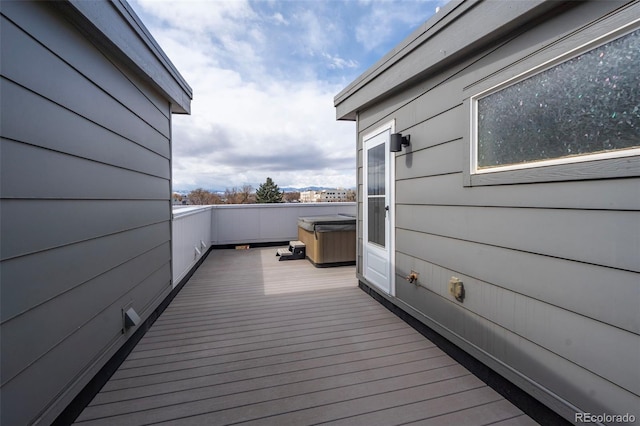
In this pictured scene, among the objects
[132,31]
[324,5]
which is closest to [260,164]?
[324,5]

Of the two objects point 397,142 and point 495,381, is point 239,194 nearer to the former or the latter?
point 397,142

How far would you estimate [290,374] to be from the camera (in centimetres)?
185

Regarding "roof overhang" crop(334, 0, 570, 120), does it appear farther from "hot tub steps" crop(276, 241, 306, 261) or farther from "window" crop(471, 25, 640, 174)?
"hot tub steps" crop(276, 241, 306, 261)

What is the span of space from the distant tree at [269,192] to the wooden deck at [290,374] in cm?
2149

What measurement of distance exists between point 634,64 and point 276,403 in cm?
221

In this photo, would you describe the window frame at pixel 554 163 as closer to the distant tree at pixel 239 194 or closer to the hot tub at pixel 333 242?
the hot tub at pixel 333 242

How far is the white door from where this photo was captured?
9.41 feet

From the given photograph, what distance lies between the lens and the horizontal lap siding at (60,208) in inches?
41.8

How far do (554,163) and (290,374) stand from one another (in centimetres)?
188

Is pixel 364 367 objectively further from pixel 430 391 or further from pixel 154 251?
pixel 154 251

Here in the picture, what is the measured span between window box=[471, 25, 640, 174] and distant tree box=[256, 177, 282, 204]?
900 inches

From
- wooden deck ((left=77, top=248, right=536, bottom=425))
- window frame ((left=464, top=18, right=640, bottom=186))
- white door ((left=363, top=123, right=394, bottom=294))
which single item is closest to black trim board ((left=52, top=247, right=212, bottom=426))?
wooden deck ((left=77, top=248, right=536, bottom=425))

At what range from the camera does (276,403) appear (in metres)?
1.58

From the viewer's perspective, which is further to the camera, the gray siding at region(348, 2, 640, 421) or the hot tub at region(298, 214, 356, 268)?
the hot tub at region(298, 214, 356, 268)
